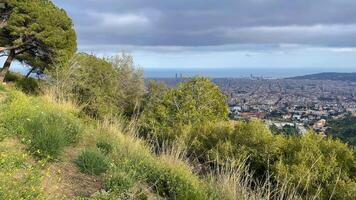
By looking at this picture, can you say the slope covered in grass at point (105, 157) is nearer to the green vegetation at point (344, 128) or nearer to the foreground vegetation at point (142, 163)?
the foreground vegetation at point (142, 163)

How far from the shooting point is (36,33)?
24500mm

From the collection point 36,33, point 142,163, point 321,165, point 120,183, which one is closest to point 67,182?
point 120,183

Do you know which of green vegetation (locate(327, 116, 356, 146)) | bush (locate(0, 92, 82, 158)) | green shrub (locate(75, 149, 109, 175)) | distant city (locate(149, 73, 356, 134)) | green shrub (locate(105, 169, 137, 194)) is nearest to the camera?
green shrub (locate(105, 169, 137, 194))

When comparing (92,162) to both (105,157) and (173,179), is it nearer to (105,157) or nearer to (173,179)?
(105,157)

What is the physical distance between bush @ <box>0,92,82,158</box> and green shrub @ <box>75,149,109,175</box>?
1.08 ft

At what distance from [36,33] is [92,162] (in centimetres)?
1983

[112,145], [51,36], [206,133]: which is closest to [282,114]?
[51,36]

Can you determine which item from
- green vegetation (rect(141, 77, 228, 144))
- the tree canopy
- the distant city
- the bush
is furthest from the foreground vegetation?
the tree canopy

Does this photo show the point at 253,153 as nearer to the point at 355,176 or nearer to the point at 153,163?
the point at 355,176

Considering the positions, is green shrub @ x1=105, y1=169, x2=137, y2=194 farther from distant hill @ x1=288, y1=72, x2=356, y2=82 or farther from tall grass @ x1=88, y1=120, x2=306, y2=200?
distant hill @ x1=288, y1=72, x2=356, y2=82

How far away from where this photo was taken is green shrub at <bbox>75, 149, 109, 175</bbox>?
6036mm

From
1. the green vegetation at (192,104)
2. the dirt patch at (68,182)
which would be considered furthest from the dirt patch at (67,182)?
the green vegetation at (192,104)

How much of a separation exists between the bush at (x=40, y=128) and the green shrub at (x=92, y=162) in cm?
33

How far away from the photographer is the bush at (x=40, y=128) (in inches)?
244
